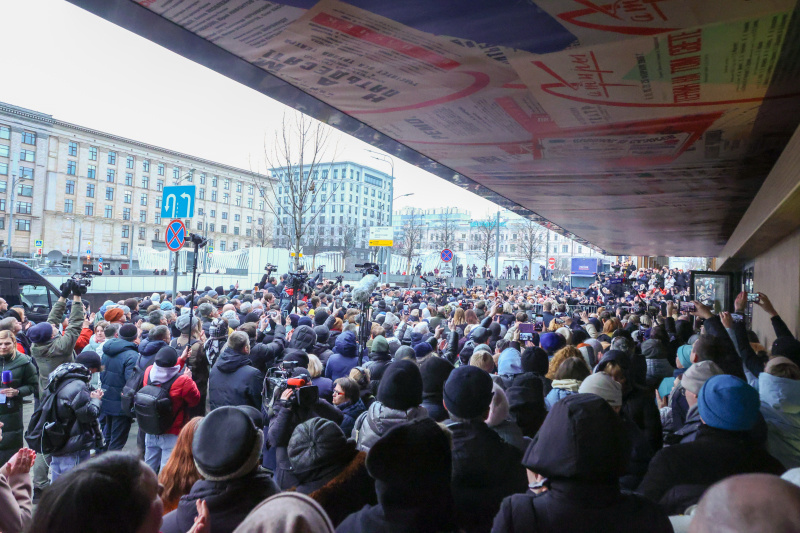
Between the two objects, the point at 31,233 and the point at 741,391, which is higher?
the point at 31,233

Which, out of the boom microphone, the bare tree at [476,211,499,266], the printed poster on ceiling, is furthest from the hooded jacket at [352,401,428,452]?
the bare tree at [476,211,499,266]

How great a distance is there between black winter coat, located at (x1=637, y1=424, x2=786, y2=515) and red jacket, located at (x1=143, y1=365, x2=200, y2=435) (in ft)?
14.0

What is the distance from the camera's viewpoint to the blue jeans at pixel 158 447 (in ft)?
17.1

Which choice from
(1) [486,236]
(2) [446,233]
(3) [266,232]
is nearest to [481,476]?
(2) [446,233]

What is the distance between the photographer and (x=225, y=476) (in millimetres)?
2303

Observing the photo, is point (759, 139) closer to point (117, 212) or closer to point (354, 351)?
point (354, 351)

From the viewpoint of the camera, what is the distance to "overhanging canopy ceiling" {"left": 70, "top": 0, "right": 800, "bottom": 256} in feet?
8.60

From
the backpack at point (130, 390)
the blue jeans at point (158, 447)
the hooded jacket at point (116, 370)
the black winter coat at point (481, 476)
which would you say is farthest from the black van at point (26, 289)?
the black winter coat at point (481, 476)

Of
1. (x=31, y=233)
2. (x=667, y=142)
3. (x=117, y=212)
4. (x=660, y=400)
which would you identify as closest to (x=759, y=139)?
(x=667, y=142)

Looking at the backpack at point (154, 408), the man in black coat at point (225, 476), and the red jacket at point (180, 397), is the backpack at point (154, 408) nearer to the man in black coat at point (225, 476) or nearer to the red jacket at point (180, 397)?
the red jacket at point (180, 397)

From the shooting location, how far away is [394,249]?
261 ft

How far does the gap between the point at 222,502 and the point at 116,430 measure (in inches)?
183

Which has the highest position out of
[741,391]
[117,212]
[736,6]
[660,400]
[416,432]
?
[117,212]

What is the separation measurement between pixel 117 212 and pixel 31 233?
1310 centimetres
